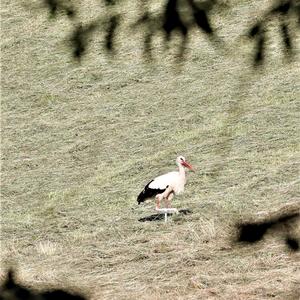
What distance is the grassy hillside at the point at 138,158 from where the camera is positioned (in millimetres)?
7465

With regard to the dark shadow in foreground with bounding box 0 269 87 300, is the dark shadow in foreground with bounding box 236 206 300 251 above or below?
below

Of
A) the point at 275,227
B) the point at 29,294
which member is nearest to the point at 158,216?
the point at 275,227

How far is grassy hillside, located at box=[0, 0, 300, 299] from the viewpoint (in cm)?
746

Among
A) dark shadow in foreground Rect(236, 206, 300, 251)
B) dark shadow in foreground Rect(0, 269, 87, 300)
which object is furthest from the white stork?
dark shadow in foreground Rect(0, 269, 87, 300)

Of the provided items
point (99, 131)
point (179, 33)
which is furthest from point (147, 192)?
point (179, 33)

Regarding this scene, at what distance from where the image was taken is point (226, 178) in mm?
9812

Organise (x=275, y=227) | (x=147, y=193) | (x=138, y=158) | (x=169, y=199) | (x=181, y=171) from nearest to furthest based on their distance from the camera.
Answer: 1. (x=275, y=227)
2. (x=147, y=193)
3. (x=169, y=199)
4. (x=181, y=171)
5. (x=138, y=158)

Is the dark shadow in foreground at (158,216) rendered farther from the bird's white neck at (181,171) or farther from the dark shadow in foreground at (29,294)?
the dark shadow in foreground at (29,294)

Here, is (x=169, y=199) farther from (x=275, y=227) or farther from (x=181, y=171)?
(x=275, y=227)

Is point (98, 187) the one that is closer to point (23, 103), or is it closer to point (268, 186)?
point (268, 186)

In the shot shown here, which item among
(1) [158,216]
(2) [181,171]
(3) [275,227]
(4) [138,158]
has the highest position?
(3) [275,227]

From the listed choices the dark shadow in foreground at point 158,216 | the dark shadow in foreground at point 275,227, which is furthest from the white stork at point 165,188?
the dark shadow in foreground at point 275,227

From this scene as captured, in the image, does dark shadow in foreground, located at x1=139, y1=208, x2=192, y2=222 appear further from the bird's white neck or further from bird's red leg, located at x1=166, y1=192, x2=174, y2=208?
the bird's white neck

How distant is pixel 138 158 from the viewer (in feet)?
36.3
